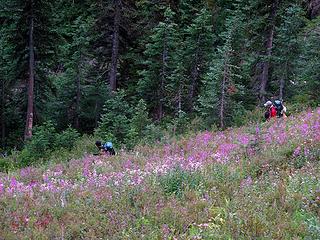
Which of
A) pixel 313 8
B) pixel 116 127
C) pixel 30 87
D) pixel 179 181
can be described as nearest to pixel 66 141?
pixel 116 127

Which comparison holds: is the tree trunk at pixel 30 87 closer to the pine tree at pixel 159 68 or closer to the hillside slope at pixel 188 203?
the pine tree at pixel 159 68

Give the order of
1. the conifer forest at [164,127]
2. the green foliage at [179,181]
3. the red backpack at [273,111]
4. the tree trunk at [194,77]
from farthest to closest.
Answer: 1. the tree trunk at [194,77]
2. the red backpack at [273,111]
3. the green foliage at [179,181]
4. the conifer forest at [164,127]

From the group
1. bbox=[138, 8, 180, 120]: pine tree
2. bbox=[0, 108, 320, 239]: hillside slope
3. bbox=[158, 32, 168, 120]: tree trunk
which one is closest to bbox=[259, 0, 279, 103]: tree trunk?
bbox=[138, 8, 180, 120]: pine tree

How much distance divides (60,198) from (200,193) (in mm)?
2898

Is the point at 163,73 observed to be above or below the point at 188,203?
above

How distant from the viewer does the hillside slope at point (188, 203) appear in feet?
19.7

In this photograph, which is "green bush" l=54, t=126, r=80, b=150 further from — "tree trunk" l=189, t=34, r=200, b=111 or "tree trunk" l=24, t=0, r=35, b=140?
"tree trunk" l=189, t=34, r=200, b=111

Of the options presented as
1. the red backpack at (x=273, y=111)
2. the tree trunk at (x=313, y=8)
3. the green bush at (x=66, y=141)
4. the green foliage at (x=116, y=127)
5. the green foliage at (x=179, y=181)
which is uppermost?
the tree trunk at (x=313, y=8)

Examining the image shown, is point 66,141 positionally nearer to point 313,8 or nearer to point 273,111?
point 273,111

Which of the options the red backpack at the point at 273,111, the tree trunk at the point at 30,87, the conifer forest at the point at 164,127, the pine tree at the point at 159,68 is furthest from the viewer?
the pine tree at the point at 159,68

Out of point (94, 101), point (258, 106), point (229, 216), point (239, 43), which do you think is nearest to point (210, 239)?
point (229, 216)

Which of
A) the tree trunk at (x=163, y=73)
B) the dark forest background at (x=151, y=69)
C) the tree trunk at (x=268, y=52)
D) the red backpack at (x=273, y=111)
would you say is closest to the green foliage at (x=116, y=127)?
the dark forest background at (x=151, y=69)

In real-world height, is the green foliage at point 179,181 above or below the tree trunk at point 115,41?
below

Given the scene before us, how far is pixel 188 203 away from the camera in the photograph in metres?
→ 7.05
